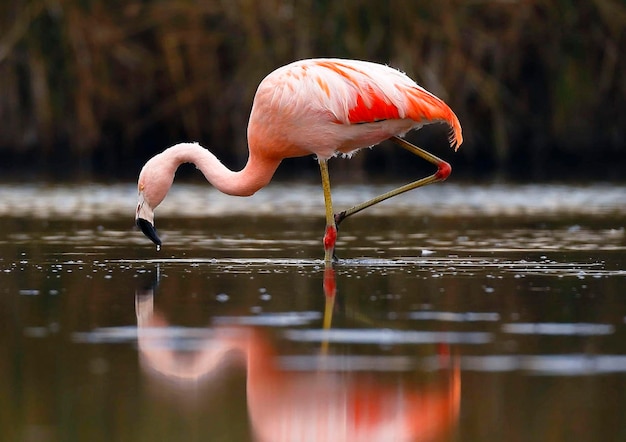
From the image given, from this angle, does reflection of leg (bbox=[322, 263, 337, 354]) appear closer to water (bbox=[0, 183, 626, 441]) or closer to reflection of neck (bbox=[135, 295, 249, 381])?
water (bbox=[0, 183, 626, 441])

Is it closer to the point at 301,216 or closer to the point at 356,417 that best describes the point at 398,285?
the point at 356,417

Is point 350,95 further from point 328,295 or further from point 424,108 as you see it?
point 328,295

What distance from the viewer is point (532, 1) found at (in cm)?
2181

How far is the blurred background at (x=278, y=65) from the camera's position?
69.9 ft

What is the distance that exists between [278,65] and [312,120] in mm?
11674

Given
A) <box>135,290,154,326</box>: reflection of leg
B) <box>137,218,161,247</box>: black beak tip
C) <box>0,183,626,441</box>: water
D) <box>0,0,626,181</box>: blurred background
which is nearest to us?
<box>0,183,626,441</box>: water

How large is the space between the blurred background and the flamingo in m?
10.1

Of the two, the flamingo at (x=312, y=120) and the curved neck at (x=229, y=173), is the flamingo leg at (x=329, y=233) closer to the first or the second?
the flamingo at (x=312, y=120)

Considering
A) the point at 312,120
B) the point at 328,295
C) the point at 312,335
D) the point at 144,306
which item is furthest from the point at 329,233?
the point at 312,335

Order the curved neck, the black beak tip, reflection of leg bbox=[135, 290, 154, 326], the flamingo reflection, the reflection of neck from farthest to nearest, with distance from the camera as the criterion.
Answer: the curved neck < the black beak tip < reflection of leg bbox=[135, 290, 154, 326] < the reflection of neck < the flamingo reflection

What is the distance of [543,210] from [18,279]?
7.31m

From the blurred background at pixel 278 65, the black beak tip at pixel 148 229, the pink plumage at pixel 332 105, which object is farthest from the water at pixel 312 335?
the blurred background at pixel 278 65

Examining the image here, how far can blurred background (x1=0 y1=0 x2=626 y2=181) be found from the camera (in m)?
21.3

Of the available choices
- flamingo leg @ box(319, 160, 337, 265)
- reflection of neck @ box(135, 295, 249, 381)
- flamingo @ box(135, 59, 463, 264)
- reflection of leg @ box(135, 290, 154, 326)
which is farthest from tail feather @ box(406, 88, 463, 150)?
reflection of neck @ box(135, 295, 249, 381)
